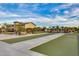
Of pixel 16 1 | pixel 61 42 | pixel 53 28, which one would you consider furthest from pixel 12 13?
pixel 61 42

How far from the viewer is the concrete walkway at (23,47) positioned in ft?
6.99

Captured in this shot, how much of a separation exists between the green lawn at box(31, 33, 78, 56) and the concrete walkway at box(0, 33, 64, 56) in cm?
5

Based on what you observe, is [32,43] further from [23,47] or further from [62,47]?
[62,47]

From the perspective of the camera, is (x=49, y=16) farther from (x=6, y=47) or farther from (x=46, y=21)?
(x=6, y=47)

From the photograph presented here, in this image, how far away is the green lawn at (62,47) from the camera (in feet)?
7.02

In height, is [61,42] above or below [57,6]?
below

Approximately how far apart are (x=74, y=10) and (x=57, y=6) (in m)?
0.18

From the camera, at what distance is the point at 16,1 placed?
2172 mm

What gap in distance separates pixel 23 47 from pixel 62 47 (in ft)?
1.36

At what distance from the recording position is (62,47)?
216 cm

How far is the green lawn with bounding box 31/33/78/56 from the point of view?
7.02ft

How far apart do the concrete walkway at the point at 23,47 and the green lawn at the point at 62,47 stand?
0.16 feet

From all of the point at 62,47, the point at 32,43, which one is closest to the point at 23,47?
the point at 32,43

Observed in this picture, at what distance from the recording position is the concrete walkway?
2.13 metres
